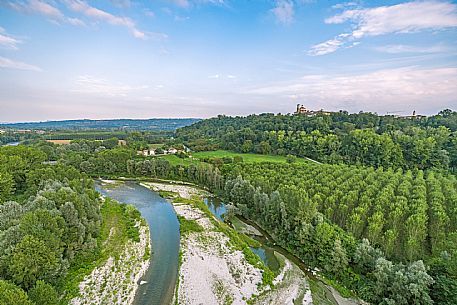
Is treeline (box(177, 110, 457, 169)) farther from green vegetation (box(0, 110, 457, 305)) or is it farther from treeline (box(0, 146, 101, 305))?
treeline (box(0, 146, 101, 305))

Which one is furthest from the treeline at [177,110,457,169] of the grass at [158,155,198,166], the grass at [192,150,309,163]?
the grass at [158,155,198,166]

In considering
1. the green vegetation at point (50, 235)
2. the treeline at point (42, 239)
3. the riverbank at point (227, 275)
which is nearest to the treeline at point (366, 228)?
the riverbank at point (227, 275)

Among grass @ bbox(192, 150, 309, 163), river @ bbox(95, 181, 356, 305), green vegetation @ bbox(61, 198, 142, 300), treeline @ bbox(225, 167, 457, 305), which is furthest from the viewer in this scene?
grass @ bbox(192, 150, 309, 163)

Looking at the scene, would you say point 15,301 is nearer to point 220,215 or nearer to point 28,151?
point 220,215

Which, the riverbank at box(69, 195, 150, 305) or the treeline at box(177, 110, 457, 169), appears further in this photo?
the treeline at box(177, 110, 457, 169)

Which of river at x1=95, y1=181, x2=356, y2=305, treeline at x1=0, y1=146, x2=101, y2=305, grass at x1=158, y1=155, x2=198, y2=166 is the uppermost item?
treeline at x1=0, y1=146, x2=101, y2=305

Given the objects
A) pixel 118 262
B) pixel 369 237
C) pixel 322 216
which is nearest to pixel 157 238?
pixel 118 262

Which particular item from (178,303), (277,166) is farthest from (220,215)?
(178,303)
